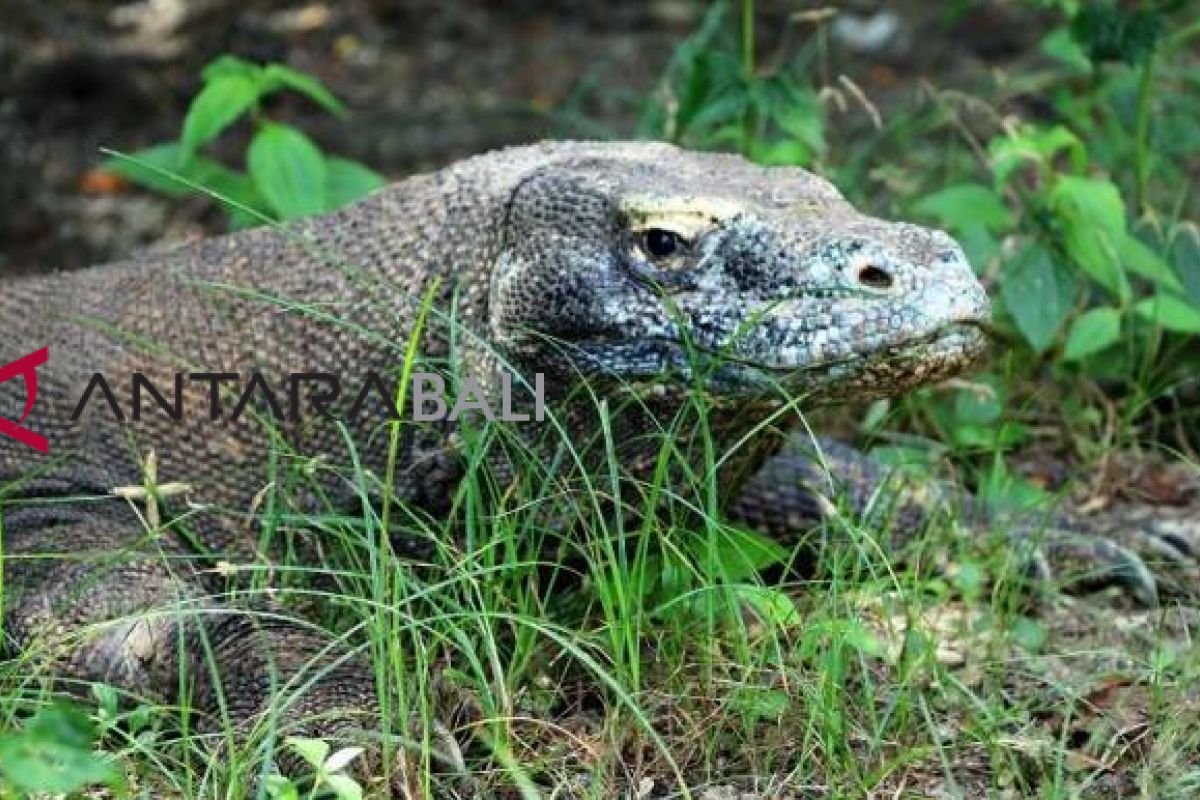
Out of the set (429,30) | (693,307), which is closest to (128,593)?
(693,307)

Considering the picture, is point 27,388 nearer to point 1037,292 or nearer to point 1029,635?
point 1029,635

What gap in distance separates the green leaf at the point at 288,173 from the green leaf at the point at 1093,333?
1.94 metres

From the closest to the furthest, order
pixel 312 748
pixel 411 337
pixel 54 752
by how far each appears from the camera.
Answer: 1. pixel 54 752
2. pixel 312 748
3. pixel 411 337

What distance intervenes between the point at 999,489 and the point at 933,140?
3.20 m

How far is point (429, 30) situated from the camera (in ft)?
30.0

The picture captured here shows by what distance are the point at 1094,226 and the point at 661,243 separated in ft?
5.67

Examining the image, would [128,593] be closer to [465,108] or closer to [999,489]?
[999,489]

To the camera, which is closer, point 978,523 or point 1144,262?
point 978,523

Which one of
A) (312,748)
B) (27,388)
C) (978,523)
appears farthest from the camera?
(978,523)

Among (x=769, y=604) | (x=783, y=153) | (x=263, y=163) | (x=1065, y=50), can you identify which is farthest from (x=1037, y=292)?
(x=263, y=163)

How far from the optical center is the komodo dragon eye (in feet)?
13.4

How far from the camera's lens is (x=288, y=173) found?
557cm

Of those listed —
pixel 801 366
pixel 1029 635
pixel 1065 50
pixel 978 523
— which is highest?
pixel 801 366

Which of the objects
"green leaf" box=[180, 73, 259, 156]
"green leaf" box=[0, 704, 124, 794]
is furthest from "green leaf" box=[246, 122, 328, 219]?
"green leaf" box=[0, 704, 124, 794]
